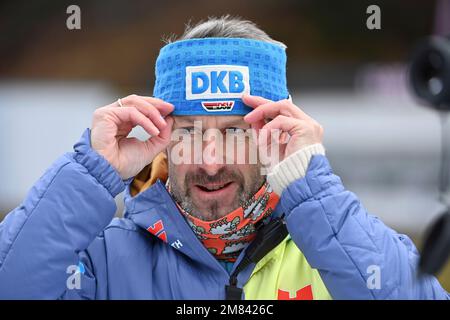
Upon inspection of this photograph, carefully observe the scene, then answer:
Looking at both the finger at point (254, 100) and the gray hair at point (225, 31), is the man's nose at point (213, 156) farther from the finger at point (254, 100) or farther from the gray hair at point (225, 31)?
the gray hair at point (225, 31)

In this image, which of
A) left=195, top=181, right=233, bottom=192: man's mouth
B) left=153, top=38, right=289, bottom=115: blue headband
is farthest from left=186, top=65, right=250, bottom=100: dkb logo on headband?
left=195, top=181, right=233, bottom=192: man's mouth

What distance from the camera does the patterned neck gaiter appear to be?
2.15 metres

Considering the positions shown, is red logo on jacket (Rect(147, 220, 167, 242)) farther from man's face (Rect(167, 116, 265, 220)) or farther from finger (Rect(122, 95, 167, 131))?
finger (Rect(122, 95, 167, 131))

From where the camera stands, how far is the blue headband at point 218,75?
7.13 feet

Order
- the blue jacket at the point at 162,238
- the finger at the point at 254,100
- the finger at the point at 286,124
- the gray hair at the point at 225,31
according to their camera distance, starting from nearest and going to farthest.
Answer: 1. the blue jacket at the point at 162,238
2. the finger at the point at 286,124
3. the finger at the point at 254,100
4. the gray hair at the point at 225,31

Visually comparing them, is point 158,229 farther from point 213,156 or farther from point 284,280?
point 284,280

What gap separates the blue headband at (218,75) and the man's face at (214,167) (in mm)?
50

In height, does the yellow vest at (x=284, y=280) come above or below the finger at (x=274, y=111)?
below

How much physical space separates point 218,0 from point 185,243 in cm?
1130

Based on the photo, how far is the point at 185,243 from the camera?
7.05 feet

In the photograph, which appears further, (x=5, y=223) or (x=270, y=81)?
(x=270, y=81)

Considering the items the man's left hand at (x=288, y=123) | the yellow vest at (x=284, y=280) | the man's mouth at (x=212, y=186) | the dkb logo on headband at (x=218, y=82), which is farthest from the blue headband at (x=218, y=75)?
the yellow vest at (x=284, y=280)
